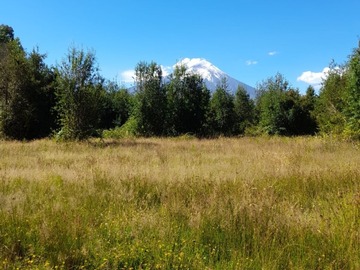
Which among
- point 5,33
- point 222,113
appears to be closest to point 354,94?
point 222,113

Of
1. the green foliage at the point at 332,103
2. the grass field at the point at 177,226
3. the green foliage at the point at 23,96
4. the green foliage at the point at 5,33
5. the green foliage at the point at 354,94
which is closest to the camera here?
the grass field at the point at 177,226

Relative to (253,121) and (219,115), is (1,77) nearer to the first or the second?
(219,115)

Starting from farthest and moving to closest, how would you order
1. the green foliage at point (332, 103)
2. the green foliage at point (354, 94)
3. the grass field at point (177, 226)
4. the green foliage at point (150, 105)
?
the green foliage at point (150, 105), the green foliage at point (332, 103), the green foliage at point (354, 94), the grass field at point (177, 226)

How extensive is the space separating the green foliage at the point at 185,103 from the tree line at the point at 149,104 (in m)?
0.09

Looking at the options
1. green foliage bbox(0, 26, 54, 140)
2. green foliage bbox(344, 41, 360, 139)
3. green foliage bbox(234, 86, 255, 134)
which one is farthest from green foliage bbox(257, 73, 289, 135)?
green foliage bbox(0, 26, 54, 140)

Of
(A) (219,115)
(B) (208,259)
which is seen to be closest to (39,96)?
(A) (219,115)

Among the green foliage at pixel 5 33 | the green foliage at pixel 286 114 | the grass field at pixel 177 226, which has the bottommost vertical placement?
the grass field at pixel 177 226

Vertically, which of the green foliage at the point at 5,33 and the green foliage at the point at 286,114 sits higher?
the green foliage at the point at 5,33

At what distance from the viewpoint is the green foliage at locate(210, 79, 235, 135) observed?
3350 cm

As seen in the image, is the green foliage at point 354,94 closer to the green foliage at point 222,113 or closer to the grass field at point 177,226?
the grass field at point 177,226

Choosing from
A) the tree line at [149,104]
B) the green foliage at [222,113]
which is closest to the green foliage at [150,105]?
the tree line at [149,104]

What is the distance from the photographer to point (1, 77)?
22188 mm

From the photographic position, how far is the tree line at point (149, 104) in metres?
18.6

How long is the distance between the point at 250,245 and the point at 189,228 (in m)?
0.84
